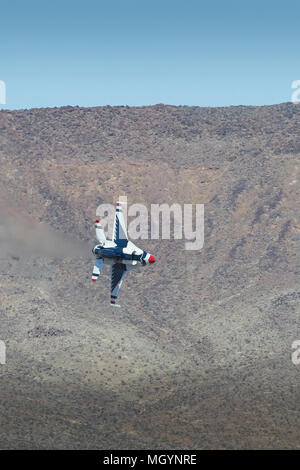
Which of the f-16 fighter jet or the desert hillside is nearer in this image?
the f-16 fighter jet

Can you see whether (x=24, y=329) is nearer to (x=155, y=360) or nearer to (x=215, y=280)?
(x=155, y=360)

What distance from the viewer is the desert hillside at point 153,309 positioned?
369ft

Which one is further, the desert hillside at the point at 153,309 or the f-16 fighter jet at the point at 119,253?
the desert hillside at the point at 153,309

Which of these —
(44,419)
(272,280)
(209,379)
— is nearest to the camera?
(44,419)

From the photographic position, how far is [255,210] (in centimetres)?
18125

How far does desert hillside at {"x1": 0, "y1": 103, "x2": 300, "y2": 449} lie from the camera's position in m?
112

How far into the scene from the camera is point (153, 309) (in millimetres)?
157000

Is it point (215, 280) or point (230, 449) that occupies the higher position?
A: point (215, 280)

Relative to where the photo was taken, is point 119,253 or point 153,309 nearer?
point 119,253

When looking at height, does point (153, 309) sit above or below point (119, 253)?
below

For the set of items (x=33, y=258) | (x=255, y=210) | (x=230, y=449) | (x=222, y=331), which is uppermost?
(x=255, y=210)

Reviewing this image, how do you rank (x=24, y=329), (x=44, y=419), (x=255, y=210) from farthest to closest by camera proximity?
(x=255, y=210)
(x=24, y=329)
(x=44, y=419)
